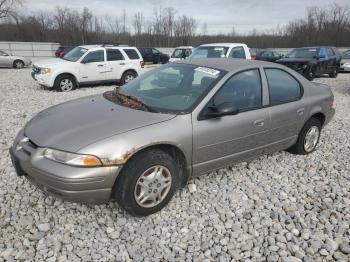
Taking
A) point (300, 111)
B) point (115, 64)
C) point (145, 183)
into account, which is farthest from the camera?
point (115, 64)

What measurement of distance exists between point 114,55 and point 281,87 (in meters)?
8.75

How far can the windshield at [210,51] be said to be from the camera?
10.8m

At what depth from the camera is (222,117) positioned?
3.55m

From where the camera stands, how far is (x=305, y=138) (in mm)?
4855

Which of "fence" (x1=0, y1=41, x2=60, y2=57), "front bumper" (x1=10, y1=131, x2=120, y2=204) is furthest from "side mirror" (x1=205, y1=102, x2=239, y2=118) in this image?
"fence" (x1=0, y1=41, x2=60, y2=57)

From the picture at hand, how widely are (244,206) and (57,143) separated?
2.12 meters

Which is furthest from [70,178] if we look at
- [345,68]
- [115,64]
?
[345,68]

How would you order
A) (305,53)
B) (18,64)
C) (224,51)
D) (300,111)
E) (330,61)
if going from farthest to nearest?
1. (18,64)
2. (330,61)
3. (305,53)
4. (224,51)
5. (300,111)

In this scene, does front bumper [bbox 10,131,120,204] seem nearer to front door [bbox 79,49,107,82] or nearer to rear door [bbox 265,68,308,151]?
rear door [bbox 265,68,308,151]

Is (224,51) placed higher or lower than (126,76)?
higher

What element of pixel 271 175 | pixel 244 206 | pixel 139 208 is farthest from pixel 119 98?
pixel 271 175

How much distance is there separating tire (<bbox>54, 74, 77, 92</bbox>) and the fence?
23.9 metres

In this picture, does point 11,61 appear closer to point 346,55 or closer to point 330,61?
point 330,61

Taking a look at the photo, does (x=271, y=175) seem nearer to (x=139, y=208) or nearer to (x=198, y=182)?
(x=198, y=182)
